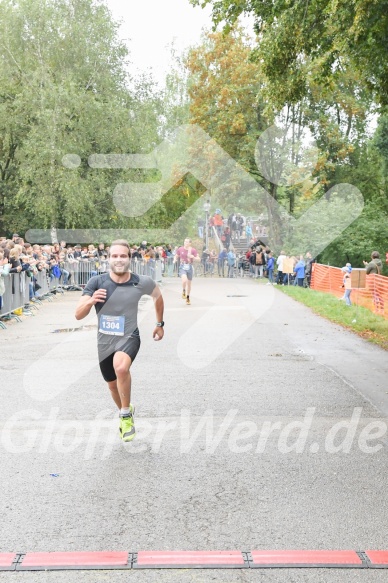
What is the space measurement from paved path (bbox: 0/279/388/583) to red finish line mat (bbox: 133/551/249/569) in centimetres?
8

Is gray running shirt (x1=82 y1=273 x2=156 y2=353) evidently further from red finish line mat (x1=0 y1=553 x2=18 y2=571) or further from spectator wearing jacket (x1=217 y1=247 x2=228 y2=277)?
spectator wearing jacket (x1=217 y1=247 x2=228 y2=277)

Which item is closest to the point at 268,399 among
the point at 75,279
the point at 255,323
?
the point at 255,323

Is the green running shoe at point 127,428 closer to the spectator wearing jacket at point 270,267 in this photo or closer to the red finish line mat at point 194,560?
the red finish line mat at point 194,560

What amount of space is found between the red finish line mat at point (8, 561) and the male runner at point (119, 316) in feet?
8.64

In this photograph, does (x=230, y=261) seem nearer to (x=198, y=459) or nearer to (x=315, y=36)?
(x=315, y=36)

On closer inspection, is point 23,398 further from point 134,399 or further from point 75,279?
point 75,279

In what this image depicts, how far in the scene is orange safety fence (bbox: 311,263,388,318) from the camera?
845 inches

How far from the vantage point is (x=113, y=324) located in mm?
7137

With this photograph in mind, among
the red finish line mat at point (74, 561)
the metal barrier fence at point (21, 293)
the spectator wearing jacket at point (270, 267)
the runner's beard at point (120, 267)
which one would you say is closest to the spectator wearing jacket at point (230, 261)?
the spectator wearing jacket at point (270, 267)

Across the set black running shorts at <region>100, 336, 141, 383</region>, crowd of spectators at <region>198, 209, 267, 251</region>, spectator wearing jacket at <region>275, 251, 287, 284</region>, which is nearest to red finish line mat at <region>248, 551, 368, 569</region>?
black running shorts at <region>100, 336, 141, 383</region>

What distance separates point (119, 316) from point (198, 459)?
1.43 meters

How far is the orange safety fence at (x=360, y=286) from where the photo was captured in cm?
2145

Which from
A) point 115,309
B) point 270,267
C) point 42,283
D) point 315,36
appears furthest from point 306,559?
point 270,267

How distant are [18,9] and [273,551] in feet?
140
